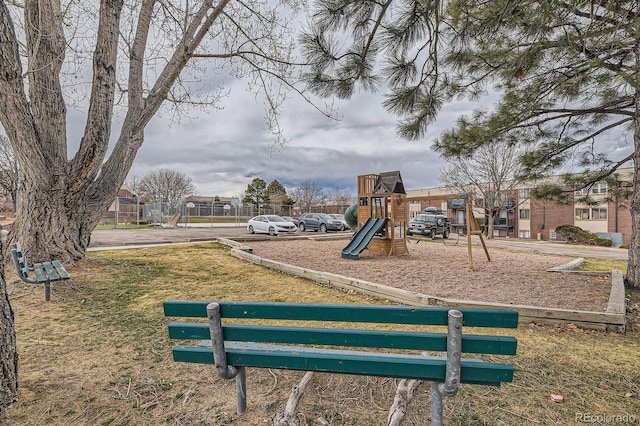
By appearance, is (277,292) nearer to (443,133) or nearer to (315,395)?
(315,395)

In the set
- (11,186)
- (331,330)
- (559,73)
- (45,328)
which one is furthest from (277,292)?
(11,186)

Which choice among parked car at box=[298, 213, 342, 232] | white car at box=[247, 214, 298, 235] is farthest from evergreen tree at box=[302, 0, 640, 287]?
parked car at box=[298, 213, 342, 232]

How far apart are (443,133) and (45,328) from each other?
6.59m

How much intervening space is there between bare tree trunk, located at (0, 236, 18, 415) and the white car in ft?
53.5

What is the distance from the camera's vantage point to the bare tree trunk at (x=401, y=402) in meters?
1.82

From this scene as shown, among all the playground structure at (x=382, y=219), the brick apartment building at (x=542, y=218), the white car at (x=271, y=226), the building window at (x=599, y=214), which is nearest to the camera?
the playground structure at (x=382, y=219)

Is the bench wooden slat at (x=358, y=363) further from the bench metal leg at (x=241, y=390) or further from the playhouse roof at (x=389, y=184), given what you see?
the playhouse roof at (x=389, y=184)

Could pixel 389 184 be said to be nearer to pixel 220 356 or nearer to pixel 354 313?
pixel 354 313

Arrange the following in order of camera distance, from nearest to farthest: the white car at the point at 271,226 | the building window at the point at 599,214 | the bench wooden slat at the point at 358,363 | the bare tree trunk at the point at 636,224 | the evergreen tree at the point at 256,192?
the bench wooden slat at the point at 358,363 < the bare tree trunk at the point at 636,224 < the white car at the point at 271,226 < the building window at the point at 599,214 < the evergreen tree at the point at 256,192

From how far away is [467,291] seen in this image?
5.34m

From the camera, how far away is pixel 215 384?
2.37 m

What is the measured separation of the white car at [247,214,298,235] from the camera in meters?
18.5

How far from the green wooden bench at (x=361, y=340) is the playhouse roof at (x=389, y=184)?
8347mm

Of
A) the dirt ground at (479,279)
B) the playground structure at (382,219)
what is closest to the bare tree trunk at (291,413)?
the dirt ground at (479,279)
